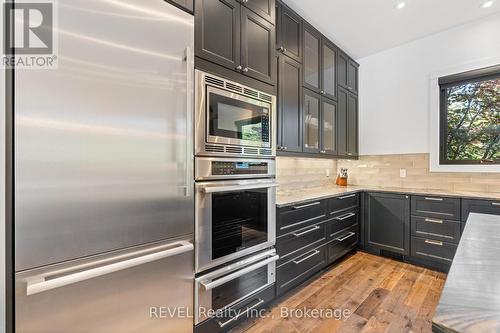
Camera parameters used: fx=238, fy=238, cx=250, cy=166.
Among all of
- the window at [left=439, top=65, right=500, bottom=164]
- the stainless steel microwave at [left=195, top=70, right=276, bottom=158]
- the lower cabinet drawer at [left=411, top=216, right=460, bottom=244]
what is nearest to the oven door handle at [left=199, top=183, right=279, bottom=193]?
the stainless steel microwave at [left=195, top=70, right=276, bottom=158]

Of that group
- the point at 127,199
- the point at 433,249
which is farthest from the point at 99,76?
the point at 433,249

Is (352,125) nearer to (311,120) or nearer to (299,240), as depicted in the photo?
(311,120)

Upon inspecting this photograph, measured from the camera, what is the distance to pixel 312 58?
284 centimetres

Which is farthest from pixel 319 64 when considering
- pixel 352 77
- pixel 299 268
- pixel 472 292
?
pixel 472 292

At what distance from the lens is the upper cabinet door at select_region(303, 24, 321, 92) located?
2.74m

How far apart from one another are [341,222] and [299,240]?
0.92m

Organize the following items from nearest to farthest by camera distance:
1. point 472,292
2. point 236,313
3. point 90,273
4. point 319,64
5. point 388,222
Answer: point 472,292 < point 90,273 < point 236,313 < point 319,64 < point 388,222

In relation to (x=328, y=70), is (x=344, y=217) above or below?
below

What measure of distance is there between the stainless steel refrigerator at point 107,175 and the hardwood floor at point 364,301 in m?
0.89

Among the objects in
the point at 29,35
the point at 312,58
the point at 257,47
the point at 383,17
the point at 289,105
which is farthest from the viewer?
the point at 312,58

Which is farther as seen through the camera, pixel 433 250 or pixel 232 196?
pixel 433 250

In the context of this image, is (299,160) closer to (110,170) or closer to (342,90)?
(342,90)

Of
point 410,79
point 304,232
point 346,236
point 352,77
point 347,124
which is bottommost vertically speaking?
point 346,236

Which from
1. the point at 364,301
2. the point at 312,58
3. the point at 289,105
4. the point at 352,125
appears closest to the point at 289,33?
the point at 312,58
